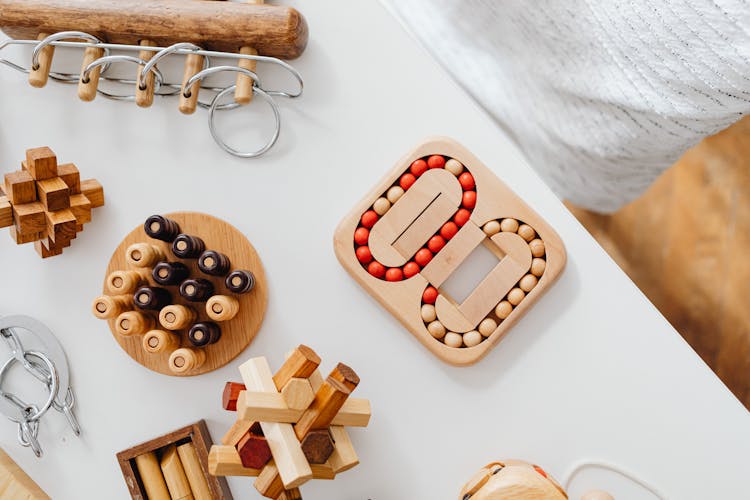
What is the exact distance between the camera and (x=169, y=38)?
2.62ft

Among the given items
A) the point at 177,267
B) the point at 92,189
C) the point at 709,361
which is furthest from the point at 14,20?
the point at 709,361

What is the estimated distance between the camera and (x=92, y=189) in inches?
32.8

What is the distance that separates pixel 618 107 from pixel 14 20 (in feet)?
2.41

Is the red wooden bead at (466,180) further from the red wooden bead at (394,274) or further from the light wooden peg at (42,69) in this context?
the light wooden peg at (42,69)

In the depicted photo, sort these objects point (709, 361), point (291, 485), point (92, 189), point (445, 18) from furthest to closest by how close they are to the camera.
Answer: point (709, 361), point (445, 18), point (92, 189), point (291, 485)

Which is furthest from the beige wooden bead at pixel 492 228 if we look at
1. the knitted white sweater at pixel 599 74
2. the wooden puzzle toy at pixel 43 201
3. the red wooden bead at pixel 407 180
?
the wooden puzzle toy at pixel 43 201

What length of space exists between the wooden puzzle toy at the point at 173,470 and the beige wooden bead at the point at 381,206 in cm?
34

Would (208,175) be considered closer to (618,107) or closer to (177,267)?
(177,267)

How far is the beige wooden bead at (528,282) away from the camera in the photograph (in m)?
0.80

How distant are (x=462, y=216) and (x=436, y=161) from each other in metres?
0.07

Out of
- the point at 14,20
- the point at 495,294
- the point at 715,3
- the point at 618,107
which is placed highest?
the point at 715,3

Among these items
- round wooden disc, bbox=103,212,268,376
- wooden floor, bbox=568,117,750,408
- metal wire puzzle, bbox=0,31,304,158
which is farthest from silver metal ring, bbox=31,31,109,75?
wooden floor, bbox=568,117,750,408

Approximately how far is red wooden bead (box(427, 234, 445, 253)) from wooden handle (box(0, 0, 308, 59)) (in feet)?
0.88

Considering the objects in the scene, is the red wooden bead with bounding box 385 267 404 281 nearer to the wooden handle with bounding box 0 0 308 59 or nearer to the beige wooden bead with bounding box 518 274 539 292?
the beige wooden bead with bounding box 518 274 539 292
